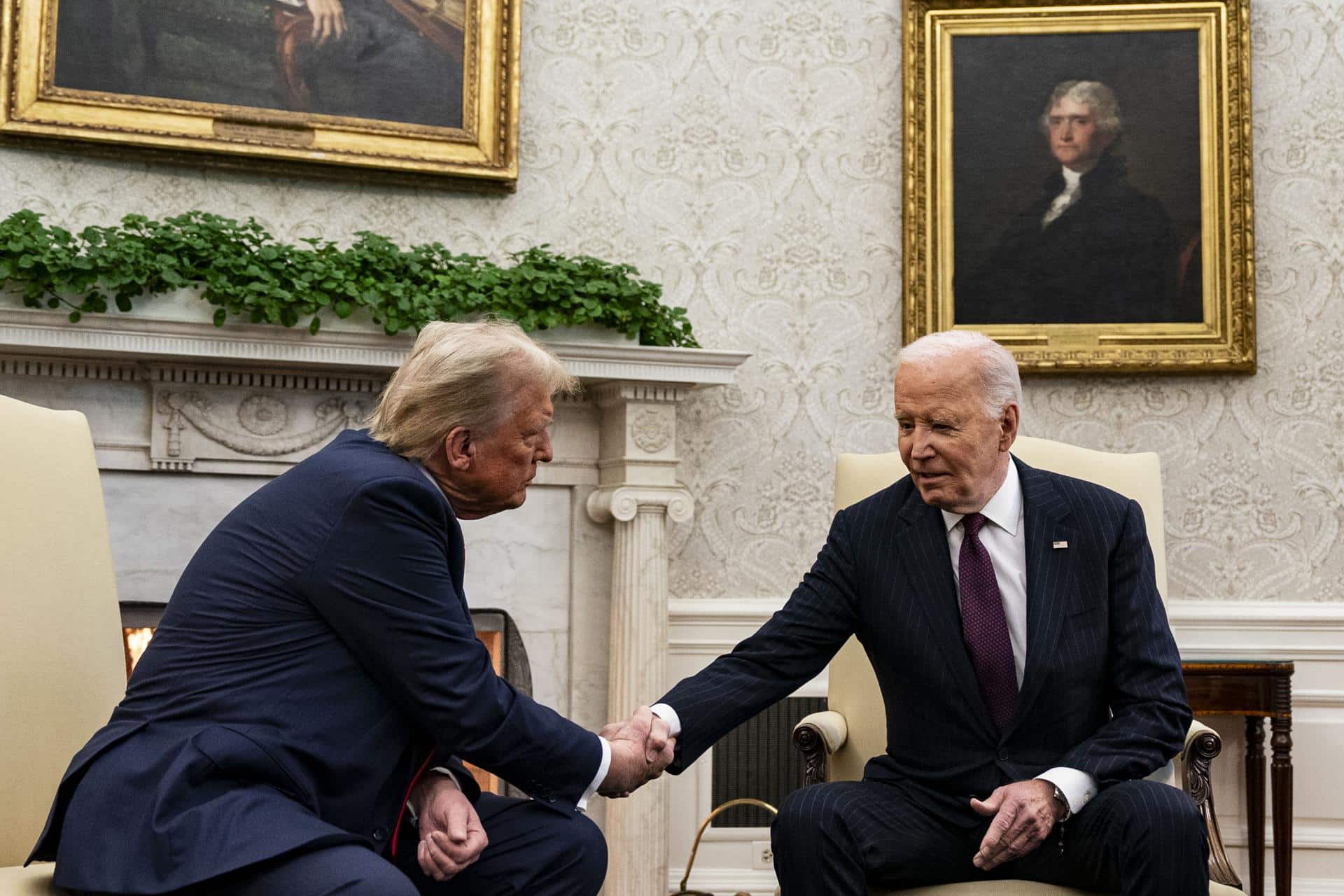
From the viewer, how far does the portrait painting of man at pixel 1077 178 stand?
14.5ft

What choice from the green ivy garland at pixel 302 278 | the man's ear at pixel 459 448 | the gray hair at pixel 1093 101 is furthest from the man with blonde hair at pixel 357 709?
the gray hair at pixel 1093 101

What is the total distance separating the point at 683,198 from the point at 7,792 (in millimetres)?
2930

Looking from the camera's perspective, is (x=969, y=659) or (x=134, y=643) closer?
(x=969, y=659)

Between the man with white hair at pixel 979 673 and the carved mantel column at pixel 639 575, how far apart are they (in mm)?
1403

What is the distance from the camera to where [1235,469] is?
172 inches

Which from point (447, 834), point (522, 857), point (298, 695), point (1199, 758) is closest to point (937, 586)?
point (1199, 758)

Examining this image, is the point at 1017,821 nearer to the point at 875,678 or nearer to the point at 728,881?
Result: the point at 875,678

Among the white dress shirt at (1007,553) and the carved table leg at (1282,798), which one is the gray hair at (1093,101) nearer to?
the carved table leg at (1282,798)

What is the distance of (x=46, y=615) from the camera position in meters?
2.21

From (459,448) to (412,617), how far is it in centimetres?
31

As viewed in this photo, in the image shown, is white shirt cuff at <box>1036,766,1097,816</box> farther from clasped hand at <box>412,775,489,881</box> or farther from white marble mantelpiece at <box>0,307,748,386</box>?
white marble mantelpiece at <box>0,307,748,386</box>

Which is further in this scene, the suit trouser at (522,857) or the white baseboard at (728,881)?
the white baseboard at (728,881)

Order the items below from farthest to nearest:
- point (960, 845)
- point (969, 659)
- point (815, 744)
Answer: point (815, 744), point (969, 659), point (960, 845)

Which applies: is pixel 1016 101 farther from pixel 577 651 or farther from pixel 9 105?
pixel 9 105
